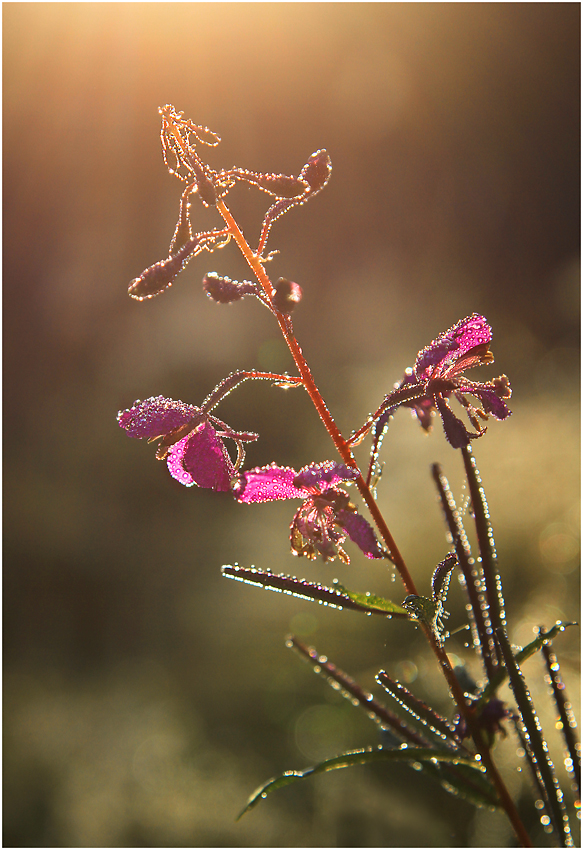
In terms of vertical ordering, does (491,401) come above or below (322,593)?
above

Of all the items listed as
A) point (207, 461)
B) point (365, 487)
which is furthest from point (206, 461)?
point (365, 487)

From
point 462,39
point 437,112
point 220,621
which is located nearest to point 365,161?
point 437,112

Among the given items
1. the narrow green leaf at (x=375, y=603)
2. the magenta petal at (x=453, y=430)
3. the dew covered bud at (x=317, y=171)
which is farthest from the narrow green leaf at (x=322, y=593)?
the dew covered bud at (x=317, y=171)

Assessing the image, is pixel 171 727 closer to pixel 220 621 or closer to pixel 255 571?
pixel 220 621

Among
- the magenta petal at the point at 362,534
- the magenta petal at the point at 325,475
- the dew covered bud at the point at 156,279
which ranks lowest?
the magenta petal at the point at 362,534

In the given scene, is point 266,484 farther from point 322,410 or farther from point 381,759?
point 381,759

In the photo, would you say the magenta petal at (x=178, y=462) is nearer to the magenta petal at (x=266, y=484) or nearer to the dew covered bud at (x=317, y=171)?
the magenta petal at (x=266, y=484)

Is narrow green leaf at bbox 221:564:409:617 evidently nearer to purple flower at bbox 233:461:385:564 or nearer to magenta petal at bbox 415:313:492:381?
purple flower at bbox 233:461:385:564
